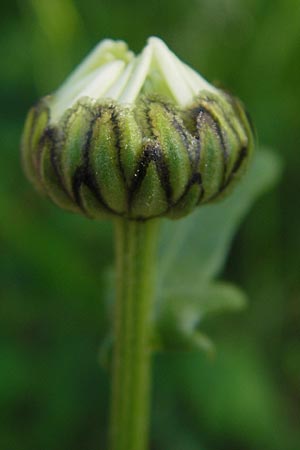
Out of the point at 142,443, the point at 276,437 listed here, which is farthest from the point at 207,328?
the point at 142,443

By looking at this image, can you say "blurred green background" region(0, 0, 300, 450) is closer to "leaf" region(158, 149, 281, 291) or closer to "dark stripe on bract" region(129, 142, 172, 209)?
"leaf" region(158, 149, 281, 291)

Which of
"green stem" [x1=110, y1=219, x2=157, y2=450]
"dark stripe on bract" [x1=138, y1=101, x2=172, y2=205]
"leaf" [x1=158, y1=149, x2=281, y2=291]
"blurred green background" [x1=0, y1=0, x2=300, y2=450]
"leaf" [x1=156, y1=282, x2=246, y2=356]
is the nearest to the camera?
"dark stripe on bract" [x1=138, y1=101, x2=172, y2=205]

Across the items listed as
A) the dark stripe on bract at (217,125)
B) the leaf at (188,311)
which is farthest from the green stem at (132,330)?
the dark stripe on bract at (217,125)

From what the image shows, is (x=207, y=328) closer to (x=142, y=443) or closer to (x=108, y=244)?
(x=108, y=244)

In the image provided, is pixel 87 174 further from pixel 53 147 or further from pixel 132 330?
pixel 132 330

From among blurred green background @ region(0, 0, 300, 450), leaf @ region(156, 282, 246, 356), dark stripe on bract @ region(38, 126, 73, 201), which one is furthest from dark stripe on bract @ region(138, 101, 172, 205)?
blurred green background @ region(0, 0, 300, 450)

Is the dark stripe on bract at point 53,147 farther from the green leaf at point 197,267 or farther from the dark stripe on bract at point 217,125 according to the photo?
the green leaf at point 197,267
